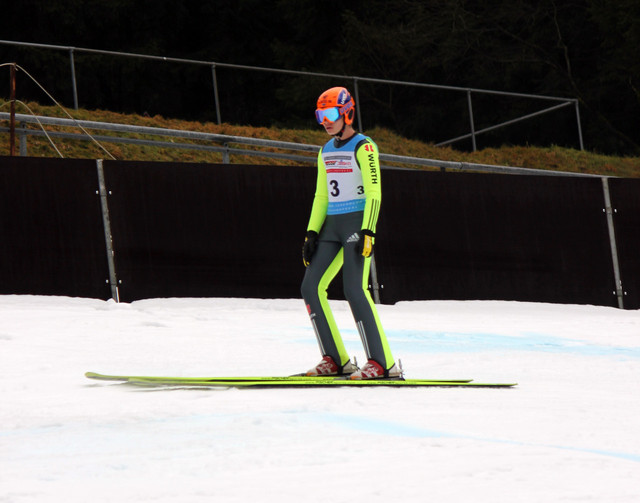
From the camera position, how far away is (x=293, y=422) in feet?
17.6

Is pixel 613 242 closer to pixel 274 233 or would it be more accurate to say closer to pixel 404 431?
pixel 274 233

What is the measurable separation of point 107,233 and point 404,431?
7059 millimetres

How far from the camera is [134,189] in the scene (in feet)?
38.9

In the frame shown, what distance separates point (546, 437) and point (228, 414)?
171 cm

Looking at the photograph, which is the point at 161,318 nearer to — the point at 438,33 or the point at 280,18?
the point at 438,33

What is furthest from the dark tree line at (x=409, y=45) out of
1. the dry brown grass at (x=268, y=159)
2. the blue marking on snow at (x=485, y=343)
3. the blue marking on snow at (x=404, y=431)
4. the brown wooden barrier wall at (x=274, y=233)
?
the blue marking on snow at (x=404, y=431)

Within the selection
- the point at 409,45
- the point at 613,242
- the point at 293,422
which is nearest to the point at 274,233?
the point at 613,242

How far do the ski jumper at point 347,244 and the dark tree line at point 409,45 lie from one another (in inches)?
860

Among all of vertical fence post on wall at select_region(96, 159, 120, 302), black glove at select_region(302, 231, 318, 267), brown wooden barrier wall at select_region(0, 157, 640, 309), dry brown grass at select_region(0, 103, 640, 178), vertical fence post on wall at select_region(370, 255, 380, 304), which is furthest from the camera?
dry brown grass at select_region(0, 103, 640, 178)

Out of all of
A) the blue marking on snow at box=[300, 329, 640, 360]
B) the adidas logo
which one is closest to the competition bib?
the adidas logo

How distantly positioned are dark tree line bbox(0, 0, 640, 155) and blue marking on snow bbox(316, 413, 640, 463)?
78.2 feet

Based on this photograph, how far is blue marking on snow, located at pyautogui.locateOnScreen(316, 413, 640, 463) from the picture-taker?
4906 millimetres

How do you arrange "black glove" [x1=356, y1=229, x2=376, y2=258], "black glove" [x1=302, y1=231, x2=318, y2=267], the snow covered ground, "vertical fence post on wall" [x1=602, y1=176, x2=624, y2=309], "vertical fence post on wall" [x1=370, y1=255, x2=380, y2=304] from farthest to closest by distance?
"vertical fence post on wall" [x1=602, y1=176, x2=624, y2=309] < "vertical fence post on wall" [x1=370, y1=255, x2=380, y2=304] < "black glove" [x1=302, y1=231, x2=318, y2=267] < "black glove" [x1=356, y1=229, x2=376, y2=258] < the snow covered ground

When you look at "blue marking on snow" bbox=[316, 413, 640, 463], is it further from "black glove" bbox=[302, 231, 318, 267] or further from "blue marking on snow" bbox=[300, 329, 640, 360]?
"blue marking on snow" bbox=[300, 329, 640, 360]
